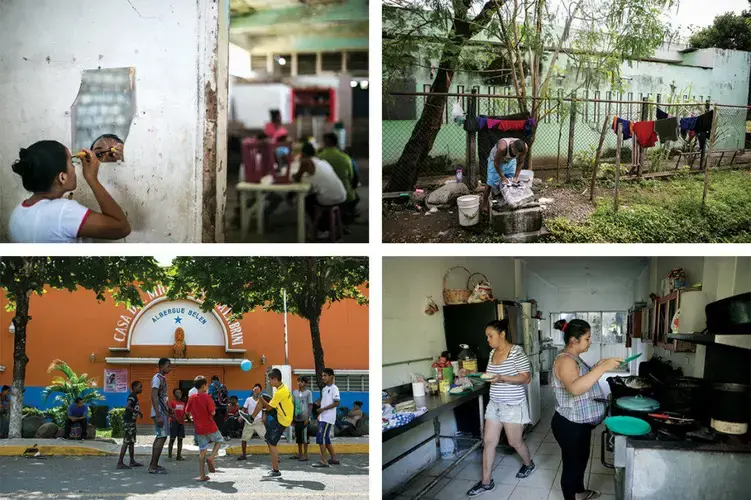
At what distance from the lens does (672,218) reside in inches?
124

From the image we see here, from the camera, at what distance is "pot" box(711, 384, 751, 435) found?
9.11 feet

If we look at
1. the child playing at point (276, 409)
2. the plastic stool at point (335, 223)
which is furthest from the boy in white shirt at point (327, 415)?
the plastic stool at point (335, 223)

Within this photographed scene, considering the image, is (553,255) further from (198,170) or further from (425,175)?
(198,170)

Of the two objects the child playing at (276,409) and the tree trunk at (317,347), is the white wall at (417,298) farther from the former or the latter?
the child playing at (276,409)

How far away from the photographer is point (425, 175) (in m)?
3.14

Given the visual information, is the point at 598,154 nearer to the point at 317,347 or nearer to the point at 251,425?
the point at 317,347

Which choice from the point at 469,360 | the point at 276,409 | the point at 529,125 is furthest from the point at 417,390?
the point at 529,125

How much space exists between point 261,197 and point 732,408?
206 centimetres

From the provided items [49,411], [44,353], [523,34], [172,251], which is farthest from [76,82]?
[523,34]

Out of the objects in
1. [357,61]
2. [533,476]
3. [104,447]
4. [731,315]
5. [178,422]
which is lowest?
[533,476]

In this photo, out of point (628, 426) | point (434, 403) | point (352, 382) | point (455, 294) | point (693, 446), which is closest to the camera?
point (693, 446)

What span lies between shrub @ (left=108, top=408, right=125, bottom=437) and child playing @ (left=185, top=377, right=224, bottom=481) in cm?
28

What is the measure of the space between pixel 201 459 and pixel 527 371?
1.45 meters

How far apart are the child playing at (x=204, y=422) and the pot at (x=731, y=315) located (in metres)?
2.08
